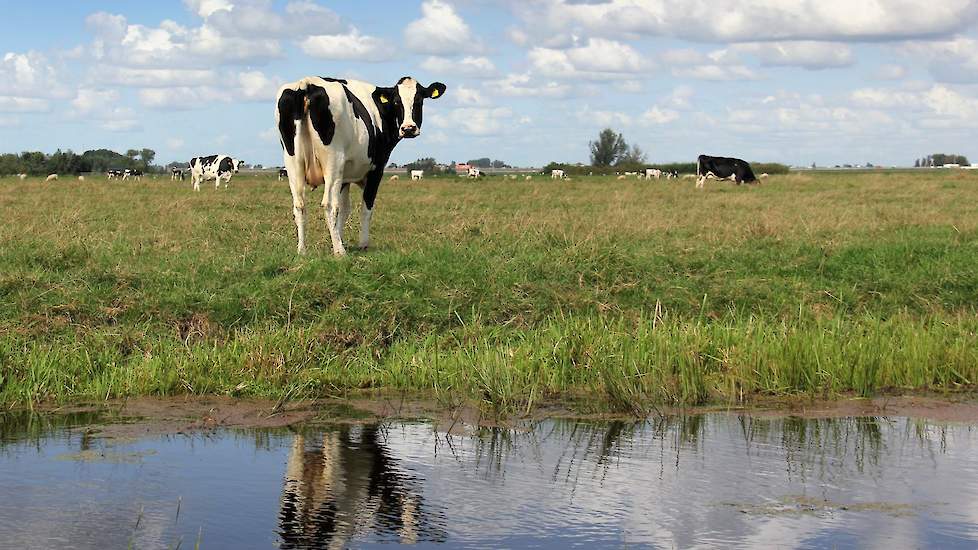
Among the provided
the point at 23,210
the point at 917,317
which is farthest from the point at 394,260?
the point at 23,210

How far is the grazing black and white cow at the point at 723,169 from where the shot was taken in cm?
4350

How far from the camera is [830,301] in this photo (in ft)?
37.7

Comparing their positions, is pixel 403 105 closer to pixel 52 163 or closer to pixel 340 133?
pixel 340 133

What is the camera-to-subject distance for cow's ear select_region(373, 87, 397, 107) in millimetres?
14344

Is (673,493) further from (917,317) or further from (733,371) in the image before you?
(917,317)

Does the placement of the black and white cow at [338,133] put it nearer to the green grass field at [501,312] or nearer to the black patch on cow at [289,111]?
the black patch on cow at [289,111]

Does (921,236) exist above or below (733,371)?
above

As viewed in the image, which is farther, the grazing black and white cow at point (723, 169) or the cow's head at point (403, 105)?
the grazing black and white cow at point (723, 169)

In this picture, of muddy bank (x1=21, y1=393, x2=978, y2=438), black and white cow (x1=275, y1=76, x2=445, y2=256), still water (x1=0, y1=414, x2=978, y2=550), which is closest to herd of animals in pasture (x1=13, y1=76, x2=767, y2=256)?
black and white cow (x1=275, y1=76, x2=445, y2=256)

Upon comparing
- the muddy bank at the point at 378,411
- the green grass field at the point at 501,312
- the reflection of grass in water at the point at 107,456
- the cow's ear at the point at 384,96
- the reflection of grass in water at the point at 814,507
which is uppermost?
the cow's ear at the point at 384,96

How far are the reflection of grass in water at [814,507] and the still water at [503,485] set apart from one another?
15 mm

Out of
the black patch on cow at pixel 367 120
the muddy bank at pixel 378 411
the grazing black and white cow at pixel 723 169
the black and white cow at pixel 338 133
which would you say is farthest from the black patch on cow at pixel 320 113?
the grazing black and white cow at pixel 723 169

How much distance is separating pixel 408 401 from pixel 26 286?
4472mm

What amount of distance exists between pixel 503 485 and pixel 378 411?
85.3 inches
